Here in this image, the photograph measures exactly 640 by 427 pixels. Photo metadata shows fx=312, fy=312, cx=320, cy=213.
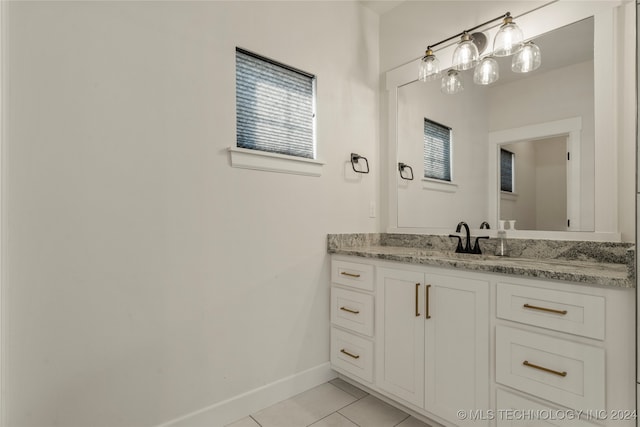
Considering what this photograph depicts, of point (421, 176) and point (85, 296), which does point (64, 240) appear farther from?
point (421, 176)

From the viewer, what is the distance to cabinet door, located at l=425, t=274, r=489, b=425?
1428mm

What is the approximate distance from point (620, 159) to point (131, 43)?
7.85ft

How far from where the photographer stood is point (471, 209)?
208 centimetres

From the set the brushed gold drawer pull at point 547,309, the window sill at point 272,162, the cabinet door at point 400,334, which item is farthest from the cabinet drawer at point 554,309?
the window sill at point 272,162

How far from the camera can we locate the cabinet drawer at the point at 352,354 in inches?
76.2

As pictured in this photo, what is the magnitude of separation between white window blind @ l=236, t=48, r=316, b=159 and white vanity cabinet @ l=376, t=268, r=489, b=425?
3.32ft

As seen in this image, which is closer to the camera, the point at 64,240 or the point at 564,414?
the point at 564,414

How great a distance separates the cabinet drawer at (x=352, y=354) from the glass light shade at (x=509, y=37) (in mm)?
1910

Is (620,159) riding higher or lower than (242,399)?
higher

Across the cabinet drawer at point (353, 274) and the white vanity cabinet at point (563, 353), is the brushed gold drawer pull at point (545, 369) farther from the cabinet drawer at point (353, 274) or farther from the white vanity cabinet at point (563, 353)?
the cabinet drawer at point (353, 274)

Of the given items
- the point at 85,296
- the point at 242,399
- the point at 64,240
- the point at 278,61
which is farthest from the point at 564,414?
the point at 278,61

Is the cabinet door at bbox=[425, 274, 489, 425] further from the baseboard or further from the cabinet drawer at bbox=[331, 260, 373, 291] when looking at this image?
the baseboard

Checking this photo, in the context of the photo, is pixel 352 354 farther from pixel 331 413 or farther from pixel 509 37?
pixel 509 37

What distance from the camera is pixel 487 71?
1914 mm
